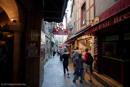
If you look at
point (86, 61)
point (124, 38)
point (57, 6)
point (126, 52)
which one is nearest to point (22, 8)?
point (57, 6)

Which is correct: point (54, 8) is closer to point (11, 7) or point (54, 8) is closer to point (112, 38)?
point (11, 7)

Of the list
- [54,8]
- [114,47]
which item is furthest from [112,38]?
[54,8]

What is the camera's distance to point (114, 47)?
13.0ft

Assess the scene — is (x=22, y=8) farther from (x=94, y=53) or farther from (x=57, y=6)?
(x=94, y=53)

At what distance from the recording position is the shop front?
286 centimetres

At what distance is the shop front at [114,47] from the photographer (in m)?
2.86

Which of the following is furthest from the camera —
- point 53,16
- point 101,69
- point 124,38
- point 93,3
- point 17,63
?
point 93,3

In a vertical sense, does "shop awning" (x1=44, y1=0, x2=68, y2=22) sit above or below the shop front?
above

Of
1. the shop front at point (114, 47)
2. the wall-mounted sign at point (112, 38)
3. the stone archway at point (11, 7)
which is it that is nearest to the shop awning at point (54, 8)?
the stone archway at point (11, 7)

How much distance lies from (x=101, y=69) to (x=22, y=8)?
5787 mm

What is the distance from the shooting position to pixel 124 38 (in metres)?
3.38

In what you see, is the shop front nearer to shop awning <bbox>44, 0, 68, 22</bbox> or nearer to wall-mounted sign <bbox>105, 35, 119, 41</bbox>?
wall-mounted sign <bbox>105, 35, 119, 41</bbox>

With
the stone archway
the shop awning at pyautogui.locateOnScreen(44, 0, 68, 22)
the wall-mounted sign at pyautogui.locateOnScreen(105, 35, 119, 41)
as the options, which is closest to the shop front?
the wall-mounted sign at pyautogui.locateOnScreen(105, 35, 119, 41)

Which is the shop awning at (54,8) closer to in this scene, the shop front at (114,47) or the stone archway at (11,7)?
the stone archway at (11,7)
